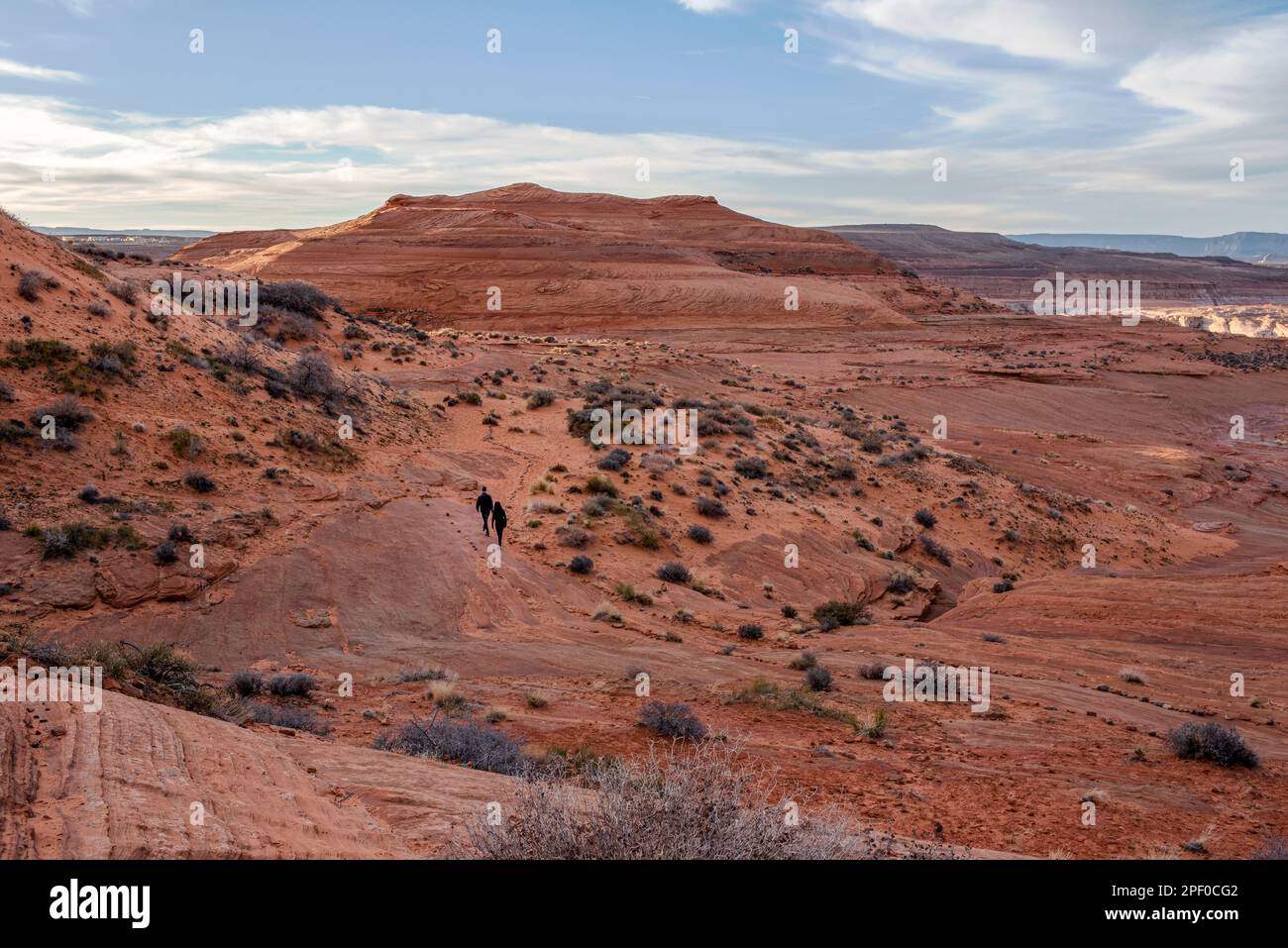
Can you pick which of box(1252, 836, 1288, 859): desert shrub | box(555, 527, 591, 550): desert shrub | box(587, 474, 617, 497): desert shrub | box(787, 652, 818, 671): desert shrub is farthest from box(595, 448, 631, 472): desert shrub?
box(1252, 836, 1288, 859): desert shrub

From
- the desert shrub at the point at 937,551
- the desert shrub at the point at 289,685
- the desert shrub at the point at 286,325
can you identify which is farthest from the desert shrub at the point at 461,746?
the desert shrub at the point at 286,325

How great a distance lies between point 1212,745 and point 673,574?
8555 millimetres

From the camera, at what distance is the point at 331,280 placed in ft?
199

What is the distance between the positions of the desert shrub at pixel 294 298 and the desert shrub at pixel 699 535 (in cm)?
1813

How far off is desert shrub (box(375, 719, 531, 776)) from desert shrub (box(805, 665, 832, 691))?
4426 mm

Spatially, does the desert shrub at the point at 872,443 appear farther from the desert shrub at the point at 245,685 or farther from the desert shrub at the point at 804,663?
the desert shrub at the point at 245,685

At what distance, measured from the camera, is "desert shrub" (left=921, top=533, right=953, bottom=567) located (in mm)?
19383

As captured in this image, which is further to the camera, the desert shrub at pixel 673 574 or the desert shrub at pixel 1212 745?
the desert shrub at pixel 673 574

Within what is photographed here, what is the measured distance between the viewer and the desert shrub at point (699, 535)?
17.0 m

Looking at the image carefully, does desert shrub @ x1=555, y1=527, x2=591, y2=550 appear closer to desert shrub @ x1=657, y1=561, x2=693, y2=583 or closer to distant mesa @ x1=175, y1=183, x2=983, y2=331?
desert shrub @ x1=657, y1=561, x2=693, y2=583

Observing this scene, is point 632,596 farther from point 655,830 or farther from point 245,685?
point 655,830


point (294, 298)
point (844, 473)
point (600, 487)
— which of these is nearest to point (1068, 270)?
point (844, 473)
